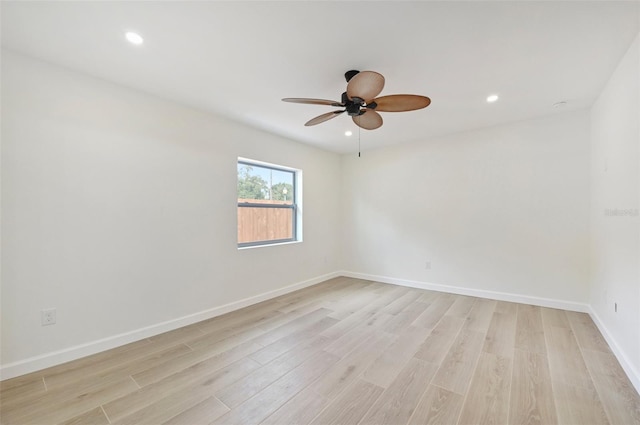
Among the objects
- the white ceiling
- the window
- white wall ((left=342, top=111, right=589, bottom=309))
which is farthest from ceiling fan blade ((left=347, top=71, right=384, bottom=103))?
white wall ((left=342, top=111, right=589, bottom=309))

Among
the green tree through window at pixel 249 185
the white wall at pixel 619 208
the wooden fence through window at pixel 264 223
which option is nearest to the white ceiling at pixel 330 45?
the white wall at pixel 619 208

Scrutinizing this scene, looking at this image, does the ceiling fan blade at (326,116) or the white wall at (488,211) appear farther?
the white wall at (488,211)

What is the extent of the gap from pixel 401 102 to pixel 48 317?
3.33 metres

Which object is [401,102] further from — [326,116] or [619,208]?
[619,208]

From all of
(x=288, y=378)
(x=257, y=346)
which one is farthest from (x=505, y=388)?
(x=257, y=346)

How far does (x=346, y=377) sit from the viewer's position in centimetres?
194

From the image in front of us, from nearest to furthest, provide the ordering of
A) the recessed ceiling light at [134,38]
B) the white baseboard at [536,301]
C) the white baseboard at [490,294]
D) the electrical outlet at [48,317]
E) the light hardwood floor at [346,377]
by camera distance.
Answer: the light hardwood floor at [346,377] < the recessed ceiling light at [134,38] < the white baseboard at [536,301] < the electrical outlet at [48,317] < the white baseboard at [490,294]

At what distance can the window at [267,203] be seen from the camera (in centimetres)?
366

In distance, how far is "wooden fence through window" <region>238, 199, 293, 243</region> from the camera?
3.64 meters

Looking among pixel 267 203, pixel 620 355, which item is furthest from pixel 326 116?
pixel 620 355

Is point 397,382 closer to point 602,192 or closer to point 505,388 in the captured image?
point 505,388

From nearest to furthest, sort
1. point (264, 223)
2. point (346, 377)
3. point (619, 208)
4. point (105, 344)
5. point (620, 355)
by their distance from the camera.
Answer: point (346, 377), point (620, 355), point (619, 208), point (105, 344), point (264, 223)

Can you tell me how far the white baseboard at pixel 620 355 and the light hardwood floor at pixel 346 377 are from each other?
51 mm

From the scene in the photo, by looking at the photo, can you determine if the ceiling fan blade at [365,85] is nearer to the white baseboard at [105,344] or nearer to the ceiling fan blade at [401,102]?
the ceiling fan blade at [401,102]
